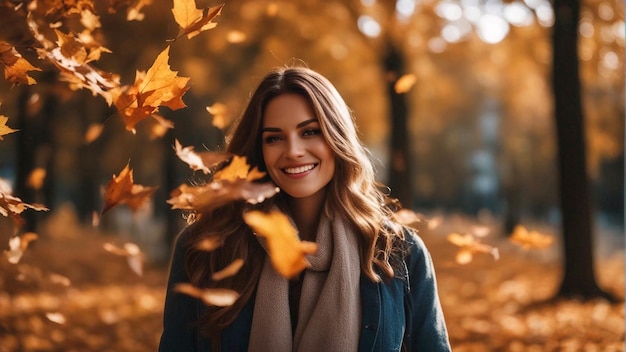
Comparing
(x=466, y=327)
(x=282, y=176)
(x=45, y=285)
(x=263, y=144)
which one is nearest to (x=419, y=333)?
(x=282, y=176)

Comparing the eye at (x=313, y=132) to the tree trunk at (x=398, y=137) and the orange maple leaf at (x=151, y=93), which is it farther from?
the tree trunk at (x=398, y=137)

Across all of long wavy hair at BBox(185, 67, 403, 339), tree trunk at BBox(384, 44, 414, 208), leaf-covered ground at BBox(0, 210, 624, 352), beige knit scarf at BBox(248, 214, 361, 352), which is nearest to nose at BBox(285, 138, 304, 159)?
long wavy hair at BBox(185, 67, 403, 339)

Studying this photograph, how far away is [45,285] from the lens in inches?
299

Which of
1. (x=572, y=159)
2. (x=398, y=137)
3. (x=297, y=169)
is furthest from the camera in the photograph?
(x=398, y=137)

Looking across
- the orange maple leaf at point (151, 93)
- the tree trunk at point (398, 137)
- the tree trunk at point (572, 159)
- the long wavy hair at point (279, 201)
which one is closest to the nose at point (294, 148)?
the long wavy hair at point (279, 201)

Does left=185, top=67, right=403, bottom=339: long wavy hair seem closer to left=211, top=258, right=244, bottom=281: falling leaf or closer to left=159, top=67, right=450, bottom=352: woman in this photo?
left=159, top=67, right=450, bottom=352: woman

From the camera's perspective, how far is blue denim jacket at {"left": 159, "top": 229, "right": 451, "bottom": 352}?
2229 mm

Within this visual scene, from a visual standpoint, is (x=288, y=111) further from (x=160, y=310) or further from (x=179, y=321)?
(x=160, y=310)

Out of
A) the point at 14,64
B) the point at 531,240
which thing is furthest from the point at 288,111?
the point at 531,240

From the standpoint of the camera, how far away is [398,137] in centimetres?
759

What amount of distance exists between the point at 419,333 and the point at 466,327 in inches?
152

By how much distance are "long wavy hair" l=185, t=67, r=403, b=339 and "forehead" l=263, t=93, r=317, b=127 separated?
23 mm

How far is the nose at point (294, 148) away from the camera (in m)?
2.21

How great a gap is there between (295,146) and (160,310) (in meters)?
5.26
